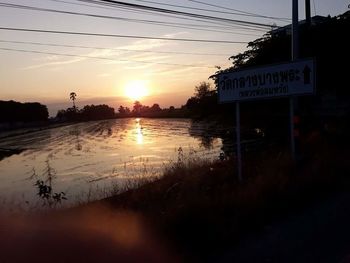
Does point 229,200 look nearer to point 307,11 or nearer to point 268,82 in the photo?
point 268,82

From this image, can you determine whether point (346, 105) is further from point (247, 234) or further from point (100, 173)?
point (247, 234)

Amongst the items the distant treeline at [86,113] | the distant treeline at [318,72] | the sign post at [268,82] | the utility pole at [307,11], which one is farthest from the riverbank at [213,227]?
the distant treeline at [86,113]

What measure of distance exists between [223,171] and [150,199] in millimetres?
3433

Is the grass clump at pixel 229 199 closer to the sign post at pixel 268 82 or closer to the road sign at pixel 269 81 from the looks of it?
the sign post at pixel 268 82

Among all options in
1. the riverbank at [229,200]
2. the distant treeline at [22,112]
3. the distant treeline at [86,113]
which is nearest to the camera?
the riverbank at [229,200]

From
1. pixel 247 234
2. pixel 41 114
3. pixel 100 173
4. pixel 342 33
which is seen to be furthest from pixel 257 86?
pixel 41 114

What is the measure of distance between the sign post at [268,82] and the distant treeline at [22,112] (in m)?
102

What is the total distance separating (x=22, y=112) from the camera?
116 m

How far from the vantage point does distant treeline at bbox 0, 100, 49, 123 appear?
360 feet

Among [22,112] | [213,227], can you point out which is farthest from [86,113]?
[213,227]

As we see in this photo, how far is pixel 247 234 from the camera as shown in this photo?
789cm

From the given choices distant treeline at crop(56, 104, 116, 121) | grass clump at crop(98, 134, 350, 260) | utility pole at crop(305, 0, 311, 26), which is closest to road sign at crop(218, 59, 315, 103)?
grass clump at crop(98, 134, 350, 260)

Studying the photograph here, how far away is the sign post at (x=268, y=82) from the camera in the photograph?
1185 cm

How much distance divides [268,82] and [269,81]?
0.03 metres
